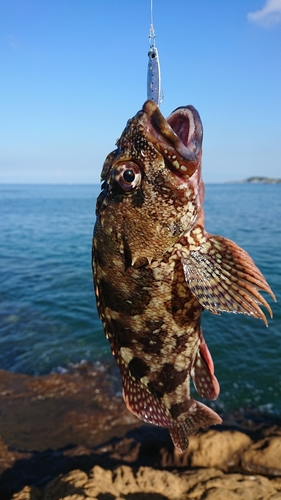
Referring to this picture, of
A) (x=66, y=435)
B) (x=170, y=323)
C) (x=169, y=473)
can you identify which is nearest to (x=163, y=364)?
(x=170, y=323)

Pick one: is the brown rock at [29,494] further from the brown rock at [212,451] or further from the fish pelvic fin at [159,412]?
the fish pelvic fin at [159,412]

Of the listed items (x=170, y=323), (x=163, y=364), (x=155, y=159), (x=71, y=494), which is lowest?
(x=71, y=494)

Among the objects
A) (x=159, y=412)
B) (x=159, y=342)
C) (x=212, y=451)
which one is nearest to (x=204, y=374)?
(x=159, y=412)

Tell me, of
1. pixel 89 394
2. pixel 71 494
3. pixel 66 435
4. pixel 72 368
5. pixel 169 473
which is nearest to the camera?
pixel 71 494

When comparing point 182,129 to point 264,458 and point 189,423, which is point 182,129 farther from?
point 264,458

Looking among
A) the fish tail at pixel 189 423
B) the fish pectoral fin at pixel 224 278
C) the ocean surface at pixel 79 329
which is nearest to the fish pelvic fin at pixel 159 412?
the fish tail at pixel 189 423

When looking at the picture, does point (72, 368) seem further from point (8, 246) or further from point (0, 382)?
→ point (8, 246)
